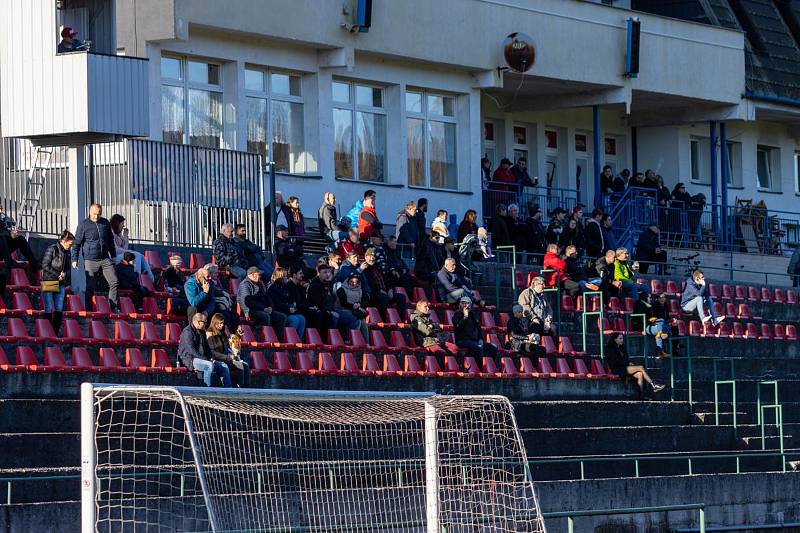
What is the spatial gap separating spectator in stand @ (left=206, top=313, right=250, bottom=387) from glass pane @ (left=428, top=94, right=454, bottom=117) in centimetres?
1301

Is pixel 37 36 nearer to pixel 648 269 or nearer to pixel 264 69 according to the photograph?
pixel 264 69

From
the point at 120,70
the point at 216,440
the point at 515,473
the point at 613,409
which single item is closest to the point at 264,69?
the point at 120,70

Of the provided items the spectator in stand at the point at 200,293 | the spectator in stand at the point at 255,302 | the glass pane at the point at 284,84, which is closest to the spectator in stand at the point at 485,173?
the glass pane at the point at 284,84

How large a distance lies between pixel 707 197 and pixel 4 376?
23146mm

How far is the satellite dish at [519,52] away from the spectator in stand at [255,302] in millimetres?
10957

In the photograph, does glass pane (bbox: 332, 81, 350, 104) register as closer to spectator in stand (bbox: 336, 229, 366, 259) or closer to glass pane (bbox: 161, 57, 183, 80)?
glass pane (bbox: 161, 57, 183, 80)

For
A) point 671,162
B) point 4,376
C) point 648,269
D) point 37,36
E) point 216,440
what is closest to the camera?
point 216,440

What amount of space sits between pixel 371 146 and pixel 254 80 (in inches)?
110

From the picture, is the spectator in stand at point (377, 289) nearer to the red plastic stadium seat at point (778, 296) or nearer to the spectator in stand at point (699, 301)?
the spectator in stand at point (699, 301)

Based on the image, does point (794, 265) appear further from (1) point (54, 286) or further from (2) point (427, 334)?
(1) point (54, 286)

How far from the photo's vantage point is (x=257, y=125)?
28266mm

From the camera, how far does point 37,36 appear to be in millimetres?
21859

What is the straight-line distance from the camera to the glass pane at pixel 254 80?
92.2 feet

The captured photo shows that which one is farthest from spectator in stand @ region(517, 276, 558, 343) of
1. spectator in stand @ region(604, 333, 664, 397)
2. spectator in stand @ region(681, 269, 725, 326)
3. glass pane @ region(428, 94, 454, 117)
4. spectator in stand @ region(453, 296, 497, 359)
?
glass pane @ region(428, 94, 454, 117)
